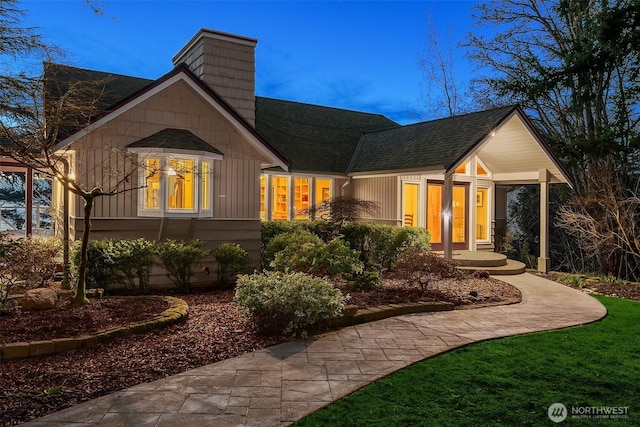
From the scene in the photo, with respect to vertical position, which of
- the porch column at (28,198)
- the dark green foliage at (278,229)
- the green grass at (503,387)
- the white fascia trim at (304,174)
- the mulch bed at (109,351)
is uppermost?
the white fascia trim at (304,174)

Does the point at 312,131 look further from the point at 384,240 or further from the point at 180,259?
the point at 180,259

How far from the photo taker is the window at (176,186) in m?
8.99

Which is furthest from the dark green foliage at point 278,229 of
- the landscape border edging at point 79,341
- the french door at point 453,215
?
the landscape border edging at point 79,341

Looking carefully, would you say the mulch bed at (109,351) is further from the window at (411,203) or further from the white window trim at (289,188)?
the window at (411,203)

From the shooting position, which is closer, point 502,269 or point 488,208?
point 502,269

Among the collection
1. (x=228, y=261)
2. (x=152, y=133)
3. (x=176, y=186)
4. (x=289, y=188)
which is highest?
(x=152, y=133)

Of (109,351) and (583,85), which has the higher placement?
(583,85)

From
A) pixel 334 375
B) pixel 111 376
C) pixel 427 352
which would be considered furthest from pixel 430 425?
pixel 111 376

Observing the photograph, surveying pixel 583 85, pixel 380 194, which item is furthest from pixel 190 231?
pixel 583 85

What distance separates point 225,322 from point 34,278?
3.09 m

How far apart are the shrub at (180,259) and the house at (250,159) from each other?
85 centimetres

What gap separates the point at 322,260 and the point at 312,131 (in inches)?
387

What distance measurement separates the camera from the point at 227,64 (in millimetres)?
11555

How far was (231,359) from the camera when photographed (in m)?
4.84
